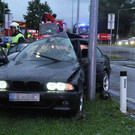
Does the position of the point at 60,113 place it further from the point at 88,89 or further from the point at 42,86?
the point at 88,89

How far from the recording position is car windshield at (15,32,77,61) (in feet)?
17.0

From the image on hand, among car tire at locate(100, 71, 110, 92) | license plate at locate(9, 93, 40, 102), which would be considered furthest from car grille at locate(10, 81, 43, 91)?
car tire at locate(100, 71, 110, 92)

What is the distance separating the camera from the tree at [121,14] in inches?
2744

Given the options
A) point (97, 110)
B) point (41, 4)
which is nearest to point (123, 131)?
point (97, 110)

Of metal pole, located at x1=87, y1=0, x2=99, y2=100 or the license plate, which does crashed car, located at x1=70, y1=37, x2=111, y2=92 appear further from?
the license plate

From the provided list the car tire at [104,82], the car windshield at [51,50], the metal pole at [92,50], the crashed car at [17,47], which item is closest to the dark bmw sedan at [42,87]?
the car windshield at [51,50]

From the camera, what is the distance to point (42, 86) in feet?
13.6

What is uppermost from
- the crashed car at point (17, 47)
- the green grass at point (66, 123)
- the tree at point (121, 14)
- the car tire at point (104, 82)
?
the tree at point (121, 14)

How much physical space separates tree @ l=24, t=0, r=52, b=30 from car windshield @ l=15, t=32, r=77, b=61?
213 feet

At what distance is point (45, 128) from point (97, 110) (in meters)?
1.45

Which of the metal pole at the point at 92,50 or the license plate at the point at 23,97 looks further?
the metal pole at the point at 92,50

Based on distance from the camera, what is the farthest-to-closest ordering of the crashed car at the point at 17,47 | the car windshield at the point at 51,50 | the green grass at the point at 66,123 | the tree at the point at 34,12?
the tree at the point at 34,12 → the crashed car at the point at 17,47 → the car windshield at the point at 51,50 → the green grass at the point at 66,123

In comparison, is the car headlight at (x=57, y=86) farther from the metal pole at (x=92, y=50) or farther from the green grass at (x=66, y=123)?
the metal pole at (x=92, y=50)

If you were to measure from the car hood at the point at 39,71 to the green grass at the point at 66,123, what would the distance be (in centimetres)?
68
